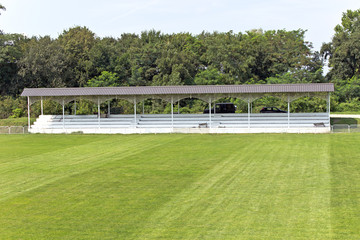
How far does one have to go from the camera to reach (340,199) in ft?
36.6

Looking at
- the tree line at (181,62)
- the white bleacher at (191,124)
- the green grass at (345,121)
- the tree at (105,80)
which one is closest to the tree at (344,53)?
the tree line at (181,62)

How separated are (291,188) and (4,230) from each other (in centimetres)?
801

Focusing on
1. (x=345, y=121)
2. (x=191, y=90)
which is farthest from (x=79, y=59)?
(x=345, y=121)

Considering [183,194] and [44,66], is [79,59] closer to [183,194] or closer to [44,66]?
[44,66]

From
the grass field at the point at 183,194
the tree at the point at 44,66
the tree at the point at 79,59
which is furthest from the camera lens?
the tree at the point at 79,59

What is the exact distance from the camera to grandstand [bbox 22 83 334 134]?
32500 millimetres

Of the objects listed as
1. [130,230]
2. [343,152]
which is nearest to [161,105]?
[343,152]

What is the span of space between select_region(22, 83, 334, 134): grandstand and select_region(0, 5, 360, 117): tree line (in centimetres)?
1619

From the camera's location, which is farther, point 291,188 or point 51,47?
point 51,47

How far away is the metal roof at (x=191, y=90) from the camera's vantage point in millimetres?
31984

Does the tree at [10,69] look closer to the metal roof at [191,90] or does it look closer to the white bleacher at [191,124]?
the white bleacher at [191,124]

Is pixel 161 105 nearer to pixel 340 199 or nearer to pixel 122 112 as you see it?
pixel 122 112

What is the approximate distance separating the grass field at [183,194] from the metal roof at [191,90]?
35.2 feet

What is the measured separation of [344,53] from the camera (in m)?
57.6
